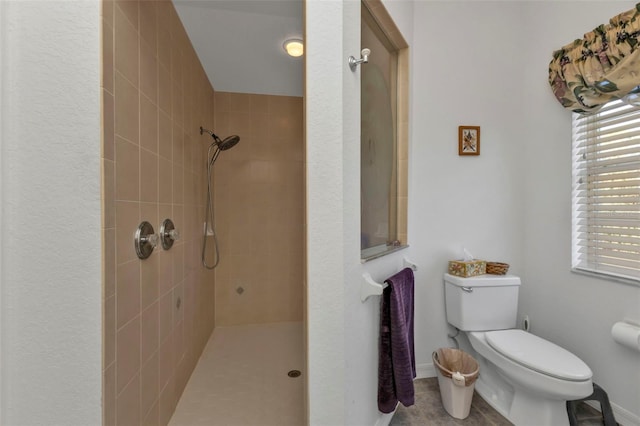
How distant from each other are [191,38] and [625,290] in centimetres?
292

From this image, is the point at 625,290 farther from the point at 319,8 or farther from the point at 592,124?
the point at 319,8

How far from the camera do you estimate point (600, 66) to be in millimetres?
1377

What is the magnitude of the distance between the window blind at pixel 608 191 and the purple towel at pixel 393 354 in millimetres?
1237

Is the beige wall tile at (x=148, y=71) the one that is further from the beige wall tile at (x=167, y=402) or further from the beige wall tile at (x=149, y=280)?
the beige wall tile at (x=167, y=402)

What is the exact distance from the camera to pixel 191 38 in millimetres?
1771

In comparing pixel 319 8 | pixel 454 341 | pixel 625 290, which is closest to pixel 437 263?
pixel 454 341

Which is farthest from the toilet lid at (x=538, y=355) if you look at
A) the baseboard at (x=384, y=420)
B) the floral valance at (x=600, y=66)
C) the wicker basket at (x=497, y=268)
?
the floral valance at (x=600, y=66)

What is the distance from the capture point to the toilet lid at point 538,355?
1217 mm

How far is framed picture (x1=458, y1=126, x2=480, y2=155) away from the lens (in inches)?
72.4

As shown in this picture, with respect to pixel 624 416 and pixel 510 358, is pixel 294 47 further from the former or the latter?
pixel 624 416

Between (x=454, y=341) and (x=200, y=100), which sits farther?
(x=200, y=100)

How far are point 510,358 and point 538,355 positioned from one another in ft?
0.43

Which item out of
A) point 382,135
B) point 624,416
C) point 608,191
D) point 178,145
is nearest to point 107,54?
point 178,145

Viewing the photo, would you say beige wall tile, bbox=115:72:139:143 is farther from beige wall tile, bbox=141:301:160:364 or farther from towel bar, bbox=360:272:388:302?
towel bar, bbox=360:272:388:302
